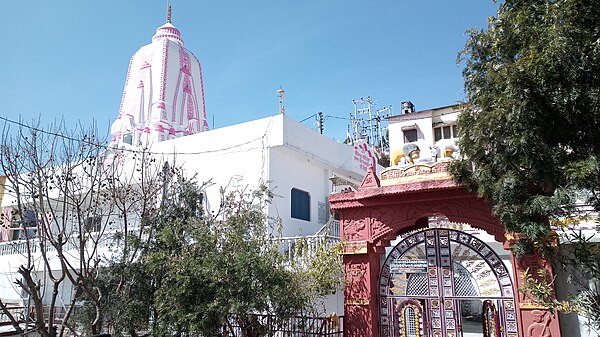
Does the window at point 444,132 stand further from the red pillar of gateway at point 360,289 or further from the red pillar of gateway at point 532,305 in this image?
the red pillar of gateway at point 532,305

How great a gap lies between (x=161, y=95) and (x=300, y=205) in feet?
28.8

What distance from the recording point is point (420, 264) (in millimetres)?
7340

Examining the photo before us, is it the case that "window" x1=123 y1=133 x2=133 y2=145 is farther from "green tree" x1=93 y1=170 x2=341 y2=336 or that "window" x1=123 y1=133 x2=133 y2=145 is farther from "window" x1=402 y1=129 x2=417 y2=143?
"window" x1=402 y1=129 x2=417 y2=143

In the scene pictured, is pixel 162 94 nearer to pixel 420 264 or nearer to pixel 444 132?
pixel 444 132

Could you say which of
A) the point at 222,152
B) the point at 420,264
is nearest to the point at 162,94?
the point at 222,152

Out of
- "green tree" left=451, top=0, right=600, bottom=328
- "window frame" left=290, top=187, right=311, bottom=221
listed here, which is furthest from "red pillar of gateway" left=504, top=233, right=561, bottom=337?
"window frame" left=290, top=187, right=311, bottom=221

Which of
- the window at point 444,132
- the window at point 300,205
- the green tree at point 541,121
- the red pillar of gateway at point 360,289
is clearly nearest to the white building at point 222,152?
the window at point 300,205

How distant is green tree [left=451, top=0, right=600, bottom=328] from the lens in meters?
4.80

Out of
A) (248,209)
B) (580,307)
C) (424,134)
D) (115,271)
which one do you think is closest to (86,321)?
(115,271)

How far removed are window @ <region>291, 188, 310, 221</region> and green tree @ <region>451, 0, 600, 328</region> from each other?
317 inches

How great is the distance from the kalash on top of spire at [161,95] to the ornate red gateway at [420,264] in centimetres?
1264

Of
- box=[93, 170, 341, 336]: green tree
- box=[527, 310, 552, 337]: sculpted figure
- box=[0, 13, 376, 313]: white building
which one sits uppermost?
box=[0, 13, 376, 313]: white building

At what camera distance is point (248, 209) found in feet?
26.0

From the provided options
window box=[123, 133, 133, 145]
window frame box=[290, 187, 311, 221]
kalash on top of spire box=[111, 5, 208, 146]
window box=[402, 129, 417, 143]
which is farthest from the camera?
kalash on top of spire box=[111, 5, 208, 146]
